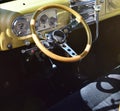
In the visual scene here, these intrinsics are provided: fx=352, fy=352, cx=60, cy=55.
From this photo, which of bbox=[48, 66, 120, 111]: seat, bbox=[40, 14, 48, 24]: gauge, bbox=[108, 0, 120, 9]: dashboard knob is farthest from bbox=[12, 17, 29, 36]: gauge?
bbox=[108, 0, 120, 9]: dashboard knob

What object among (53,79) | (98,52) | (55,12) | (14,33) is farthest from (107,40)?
(14,33)

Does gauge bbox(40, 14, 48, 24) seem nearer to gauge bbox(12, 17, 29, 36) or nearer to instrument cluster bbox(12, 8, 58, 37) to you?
instrument cluster bbox(12, 8, 58, 37)

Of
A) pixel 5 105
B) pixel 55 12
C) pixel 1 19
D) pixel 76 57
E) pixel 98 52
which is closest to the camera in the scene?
pixel 76 57

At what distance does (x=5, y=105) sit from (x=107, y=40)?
131 cm

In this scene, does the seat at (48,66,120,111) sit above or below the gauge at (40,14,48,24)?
below

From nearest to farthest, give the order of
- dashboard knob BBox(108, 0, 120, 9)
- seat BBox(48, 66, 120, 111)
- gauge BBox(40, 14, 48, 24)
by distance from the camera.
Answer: seat BBox(48, 66, 120, 111)
gauge BBox(40, 14, 48, 24)
dashboard knob BBox(108, 0, 120, 9)

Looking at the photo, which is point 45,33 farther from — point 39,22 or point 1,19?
point 1,19

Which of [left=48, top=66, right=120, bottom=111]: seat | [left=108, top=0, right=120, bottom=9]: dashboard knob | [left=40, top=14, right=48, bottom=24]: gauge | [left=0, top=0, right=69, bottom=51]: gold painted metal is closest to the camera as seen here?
[left=48, top=66, right=120, bottom=111]: seat

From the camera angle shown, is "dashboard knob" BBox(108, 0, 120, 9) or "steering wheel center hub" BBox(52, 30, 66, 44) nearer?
"steering wheel center hub" BBox(52, 30, 66, 44)

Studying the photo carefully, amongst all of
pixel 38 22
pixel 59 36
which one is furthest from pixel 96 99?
pixel 38 22

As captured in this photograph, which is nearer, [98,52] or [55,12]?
[55,12]

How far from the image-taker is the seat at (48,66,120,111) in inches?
88.8

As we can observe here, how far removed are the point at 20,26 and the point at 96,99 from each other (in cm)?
74

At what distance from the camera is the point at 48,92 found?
3.24 m
